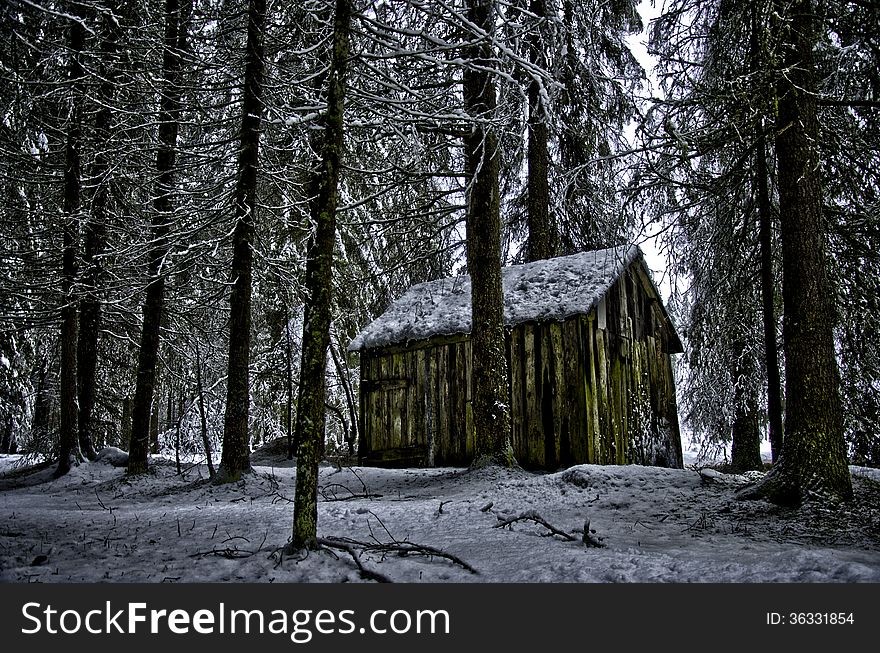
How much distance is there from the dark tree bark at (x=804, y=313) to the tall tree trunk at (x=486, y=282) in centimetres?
366

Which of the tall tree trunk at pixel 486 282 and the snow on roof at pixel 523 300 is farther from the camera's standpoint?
the snow on roof at pixel 523 300

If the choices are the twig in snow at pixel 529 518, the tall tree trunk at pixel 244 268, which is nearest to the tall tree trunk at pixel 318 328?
the twig in snow at pixel 529 518

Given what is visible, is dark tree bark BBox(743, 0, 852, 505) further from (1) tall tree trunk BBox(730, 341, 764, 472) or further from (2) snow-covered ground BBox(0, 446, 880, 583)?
(1) tall tree trunk BBox(730, 341, 764, 472)

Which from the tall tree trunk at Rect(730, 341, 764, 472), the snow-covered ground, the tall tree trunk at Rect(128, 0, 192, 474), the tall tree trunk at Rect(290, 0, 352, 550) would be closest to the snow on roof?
the tall tree trunk at Rect(730, 341, 764, 472)

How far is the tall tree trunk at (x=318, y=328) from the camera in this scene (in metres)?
4.62

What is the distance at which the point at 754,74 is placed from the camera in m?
6.78

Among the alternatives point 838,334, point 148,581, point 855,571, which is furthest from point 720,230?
point 148,581

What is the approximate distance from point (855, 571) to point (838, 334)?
8723 mm

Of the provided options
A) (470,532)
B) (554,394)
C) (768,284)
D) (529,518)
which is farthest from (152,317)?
(768,284)

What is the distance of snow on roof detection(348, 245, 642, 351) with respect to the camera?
473 inches

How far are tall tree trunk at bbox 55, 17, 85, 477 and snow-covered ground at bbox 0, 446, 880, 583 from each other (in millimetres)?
2781

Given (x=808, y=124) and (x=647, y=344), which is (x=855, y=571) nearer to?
(x=808, y=124)

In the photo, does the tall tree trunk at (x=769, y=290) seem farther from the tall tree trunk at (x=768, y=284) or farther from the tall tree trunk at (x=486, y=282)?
the tall tree trunk at (x=486, y=282)

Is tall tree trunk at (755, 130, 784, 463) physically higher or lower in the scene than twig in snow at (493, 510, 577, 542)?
higher
